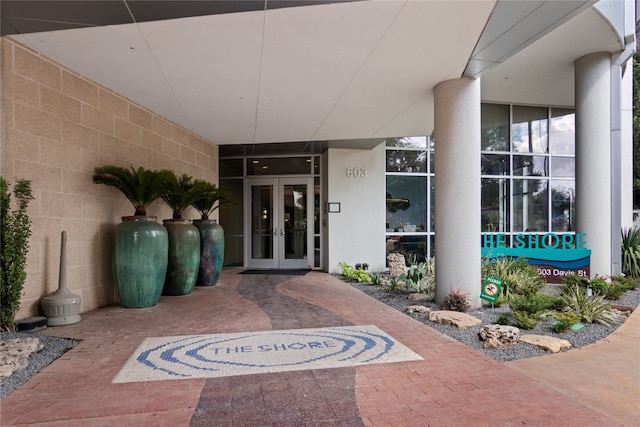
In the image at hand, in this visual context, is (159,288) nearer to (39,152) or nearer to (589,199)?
(39,152)

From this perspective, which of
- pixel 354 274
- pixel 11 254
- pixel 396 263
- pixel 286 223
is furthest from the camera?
pixel 286 223

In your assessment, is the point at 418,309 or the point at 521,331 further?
the point at 418,309

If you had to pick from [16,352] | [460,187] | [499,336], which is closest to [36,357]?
[16,352]

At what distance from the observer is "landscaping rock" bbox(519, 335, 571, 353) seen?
3.61m

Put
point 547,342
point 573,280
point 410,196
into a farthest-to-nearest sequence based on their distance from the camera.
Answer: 1. point 410,196
2. point 573,280
3. point 547,342

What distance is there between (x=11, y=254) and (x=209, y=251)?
11.9 ft

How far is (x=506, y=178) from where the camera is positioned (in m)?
10.2

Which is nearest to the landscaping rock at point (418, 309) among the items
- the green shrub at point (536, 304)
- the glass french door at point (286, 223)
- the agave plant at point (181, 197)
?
the green shrub at point (536, 304)

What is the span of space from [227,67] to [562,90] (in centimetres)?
813

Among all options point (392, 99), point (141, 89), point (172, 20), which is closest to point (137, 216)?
point (141, 89)

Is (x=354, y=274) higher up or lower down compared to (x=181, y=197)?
lower down

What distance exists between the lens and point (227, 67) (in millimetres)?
4625

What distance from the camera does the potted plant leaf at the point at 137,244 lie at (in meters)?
5.15

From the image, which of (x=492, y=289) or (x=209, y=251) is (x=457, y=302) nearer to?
(x=492, y=289)
